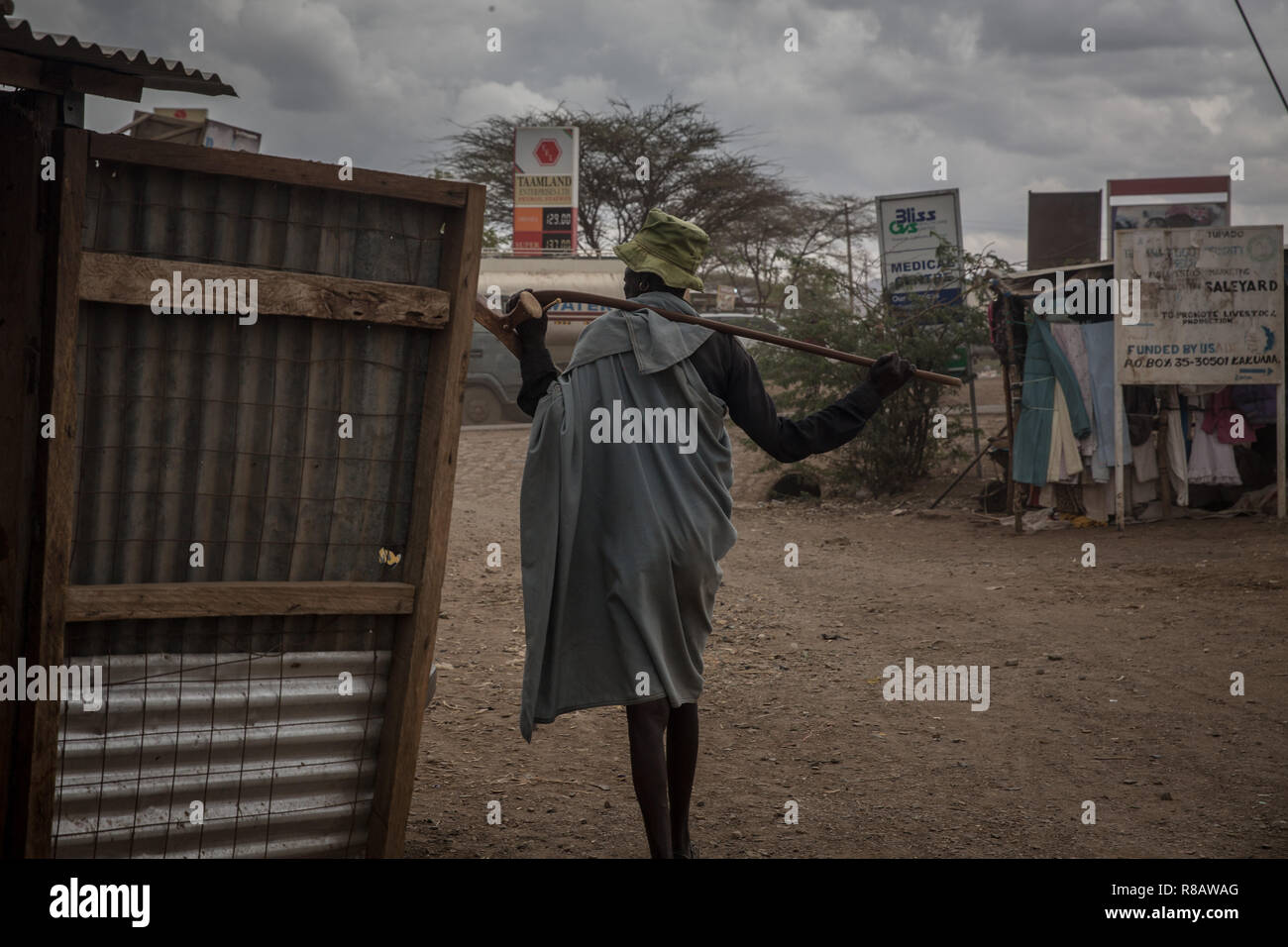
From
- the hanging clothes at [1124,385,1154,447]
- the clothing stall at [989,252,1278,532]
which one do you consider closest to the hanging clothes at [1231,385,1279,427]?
the clothing stall at [989,252,1278,532]

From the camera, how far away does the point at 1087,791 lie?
4.11m

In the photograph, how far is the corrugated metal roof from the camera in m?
2.57

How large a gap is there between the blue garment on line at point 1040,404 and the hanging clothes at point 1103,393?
116 mm

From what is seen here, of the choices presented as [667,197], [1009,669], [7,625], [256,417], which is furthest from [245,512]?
[667,197]

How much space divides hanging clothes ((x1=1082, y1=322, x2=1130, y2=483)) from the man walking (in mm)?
6863

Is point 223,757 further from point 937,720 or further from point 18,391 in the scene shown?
point 937,720

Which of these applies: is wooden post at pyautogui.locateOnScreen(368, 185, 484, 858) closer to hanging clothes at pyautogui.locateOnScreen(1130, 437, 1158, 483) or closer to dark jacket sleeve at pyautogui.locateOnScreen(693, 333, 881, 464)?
dark jacket sleeve at pyautogui.locateOnScreen(693, 333, 881, 464)

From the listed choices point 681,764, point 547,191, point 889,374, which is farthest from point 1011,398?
point 547,191

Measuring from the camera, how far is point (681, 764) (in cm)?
329

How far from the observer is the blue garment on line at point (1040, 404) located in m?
9.48

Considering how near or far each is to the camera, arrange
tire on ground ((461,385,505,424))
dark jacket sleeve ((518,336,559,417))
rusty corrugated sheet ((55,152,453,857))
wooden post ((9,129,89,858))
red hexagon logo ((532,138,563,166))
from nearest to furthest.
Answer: wooden post ((9,129,89,858)) → rusty corrugated sheet ((55,152,453,857)) → dark jacket sleeve ((518,336,559,417)) → tire on ground ((461,385,505,424)) → red hexagon logo ((532,138,563,166))

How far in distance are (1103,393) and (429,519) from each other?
7.82 m
